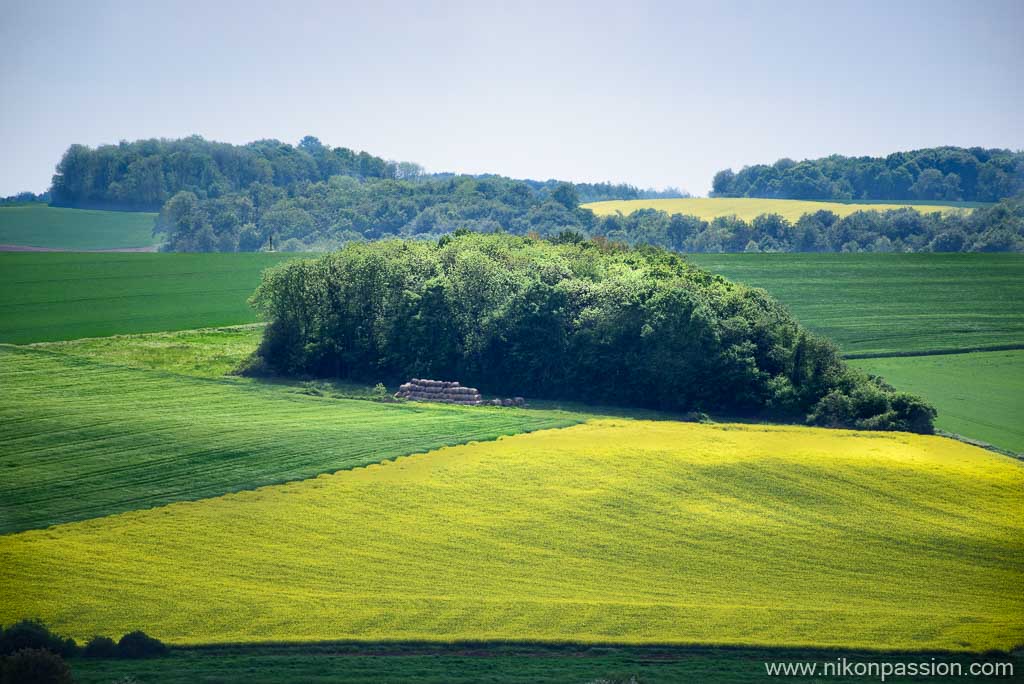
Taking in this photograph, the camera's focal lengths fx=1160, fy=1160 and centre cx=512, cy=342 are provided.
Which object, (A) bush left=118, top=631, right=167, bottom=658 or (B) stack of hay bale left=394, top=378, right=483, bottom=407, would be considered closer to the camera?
(A) bush left=118, top=631, right=167, bottom=658

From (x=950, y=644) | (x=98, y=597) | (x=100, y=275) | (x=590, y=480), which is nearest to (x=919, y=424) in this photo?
(x=590, y=480)

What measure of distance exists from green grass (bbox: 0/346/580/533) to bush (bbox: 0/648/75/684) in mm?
12662

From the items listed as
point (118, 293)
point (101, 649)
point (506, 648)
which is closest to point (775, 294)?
point (118, 293)

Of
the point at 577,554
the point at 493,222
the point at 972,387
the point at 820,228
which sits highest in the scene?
the point at 820,228

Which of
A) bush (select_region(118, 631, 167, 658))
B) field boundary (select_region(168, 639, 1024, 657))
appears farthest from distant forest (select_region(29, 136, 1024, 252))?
bush (select_region(118, 631, 167, 658))

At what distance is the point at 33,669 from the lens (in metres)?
28.6

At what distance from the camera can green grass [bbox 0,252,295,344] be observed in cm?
8112

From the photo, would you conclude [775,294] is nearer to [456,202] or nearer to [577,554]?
[577,554]

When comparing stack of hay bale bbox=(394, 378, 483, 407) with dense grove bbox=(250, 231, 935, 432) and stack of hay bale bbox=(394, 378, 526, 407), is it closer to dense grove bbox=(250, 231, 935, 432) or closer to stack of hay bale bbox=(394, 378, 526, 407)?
stack of hay bale bbox=(394, 378, 526, 407)

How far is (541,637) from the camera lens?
3278 cm

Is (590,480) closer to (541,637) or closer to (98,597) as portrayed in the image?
(541,637)

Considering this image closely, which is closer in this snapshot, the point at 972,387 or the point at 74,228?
the point at 972,387

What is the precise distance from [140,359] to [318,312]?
11.6 m

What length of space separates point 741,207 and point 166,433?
13201 centimetres
